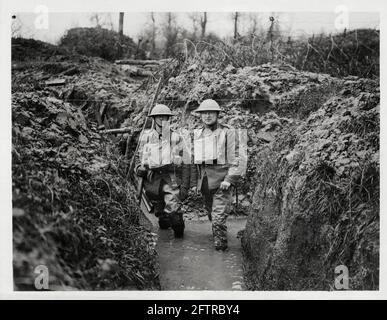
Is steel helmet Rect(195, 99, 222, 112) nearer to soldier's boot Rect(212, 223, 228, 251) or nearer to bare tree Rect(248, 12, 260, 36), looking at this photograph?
bare tree Rect(248, 12, 260, 36)

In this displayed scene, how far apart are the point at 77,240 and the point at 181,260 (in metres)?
1.63

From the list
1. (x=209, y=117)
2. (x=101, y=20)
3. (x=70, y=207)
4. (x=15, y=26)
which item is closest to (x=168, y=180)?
(x=209, y=117)

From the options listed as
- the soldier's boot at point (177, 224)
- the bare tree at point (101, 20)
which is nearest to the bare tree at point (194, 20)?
the bare tree at point (101, 20)

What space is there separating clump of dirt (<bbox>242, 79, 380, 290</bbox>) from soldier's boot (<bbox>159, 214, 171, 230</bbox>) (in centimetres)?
137

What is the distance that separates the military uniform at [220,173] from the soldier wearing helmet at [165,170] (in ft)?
0.99

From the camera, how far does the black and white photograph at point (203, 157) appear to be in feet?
12.0

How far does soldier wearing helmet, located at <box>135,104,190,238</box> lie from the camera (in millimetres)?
5234

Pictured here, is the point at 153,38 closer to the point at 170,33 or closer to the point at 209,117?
the point at 170,33

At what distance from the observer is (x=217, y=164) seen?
16.8 feet

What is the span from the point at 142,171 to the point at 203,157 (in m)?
0.87

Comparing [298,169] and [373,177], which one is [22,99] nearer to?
[298,169]

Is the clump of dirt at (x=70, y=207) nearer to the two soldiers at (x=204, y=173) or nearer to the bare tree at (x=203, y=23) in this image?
the two soldiers at (x=204, y=173)

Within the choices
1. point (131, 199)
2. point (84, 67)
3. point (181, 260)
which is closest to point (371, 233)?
point (181, 260)
